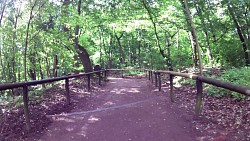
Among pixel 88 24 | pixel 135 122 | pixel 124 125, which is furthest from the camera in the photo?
pixel 88 24

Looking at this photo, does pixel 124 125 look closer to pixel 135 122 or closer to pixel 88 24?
pixel 135 122

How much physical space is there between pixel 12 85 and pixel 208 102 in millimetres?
4894

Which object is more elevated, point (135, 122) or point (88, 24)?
point (88, 24)

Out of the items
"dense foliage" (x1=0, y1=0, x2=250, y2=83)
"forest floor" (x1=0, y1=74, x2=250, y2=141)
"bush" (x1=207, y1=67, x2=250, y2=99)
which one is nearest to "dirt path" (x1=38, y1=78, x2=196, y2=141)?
"forest floor" (x1=0, y1=74, x2=250, y2=141)

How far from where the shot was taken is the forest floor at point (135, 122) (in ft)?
13.2

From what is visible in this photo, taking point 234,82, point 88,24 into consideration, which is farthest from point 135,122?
point 88,24

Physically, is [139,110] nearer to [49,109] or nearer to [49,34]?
[49,109]

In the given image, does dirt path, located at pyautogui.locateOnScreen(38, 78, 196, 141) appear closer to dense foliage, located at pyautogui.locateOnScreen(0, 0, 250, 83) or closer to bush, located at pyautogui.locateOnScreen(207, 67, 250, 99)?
bush, located at pyautogui.locateOnScreen(207, 67, 250, 99)

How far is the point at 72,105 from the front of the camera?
690 cm

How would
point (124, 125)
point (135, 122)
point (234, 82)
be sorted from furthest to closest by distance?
point (234, 82)
point (135, 122)
point (124, 125)

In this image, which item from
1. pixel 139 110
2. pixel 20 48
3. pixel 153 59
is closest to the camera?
pixel 139 110

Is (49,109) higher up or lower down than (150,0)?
lower down

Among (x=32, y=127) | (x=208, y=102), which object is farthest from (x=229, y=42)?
(x=32, y=127)

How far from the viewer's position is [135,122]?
4887mm
